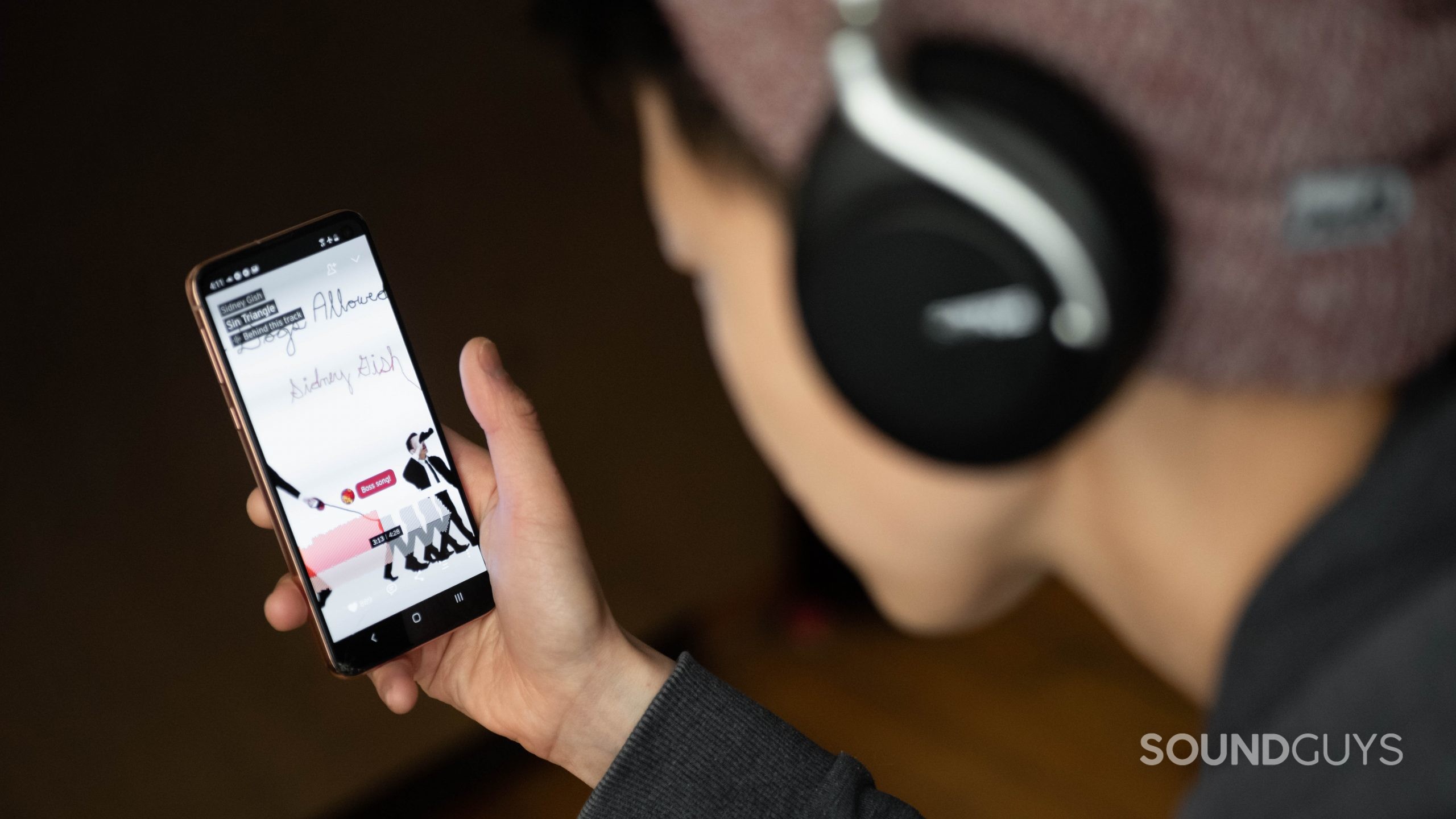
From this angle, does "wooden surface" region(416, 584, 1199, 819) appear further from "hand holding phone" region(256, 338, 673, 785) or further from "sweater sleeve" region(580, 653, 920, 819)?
"sweater sleeve" region(580, 653, 920, 819)

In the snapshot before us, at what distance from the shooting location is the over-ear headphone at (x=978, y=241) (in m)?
0.33

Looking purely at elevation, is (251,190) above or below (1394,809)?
above

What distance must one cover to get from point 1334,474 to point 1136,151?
0.18 meters

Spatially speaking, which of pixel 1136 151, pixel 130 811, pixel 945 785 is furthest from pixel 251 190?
pixel 945 785

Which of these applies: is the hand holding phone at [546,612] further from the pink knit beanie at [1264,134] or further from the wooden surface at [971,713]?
the wooden surface at [971,713]

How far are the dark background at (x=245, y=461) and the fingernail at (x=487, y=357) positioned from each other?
0.46 metres

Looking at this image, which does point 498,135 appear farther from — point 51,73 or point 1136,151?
point 1136,151

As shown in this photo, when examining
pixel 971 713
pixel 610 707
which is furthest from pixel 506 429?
pixel 971 713

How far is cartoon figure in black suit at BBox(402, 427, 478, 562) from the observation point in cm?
91

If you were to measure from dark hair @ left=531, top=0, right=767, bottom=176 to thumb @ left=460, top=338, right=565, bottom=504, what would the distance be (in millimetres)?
407

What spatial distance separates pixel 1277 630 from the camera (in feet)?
1.45

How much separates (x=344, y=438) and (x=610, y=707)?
297mm

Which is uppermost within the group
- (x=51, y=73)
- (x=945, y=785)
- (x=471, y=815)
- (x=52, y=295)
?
(x=51, y=73)

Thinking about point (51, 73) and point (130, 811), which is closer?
point (51, 73)
